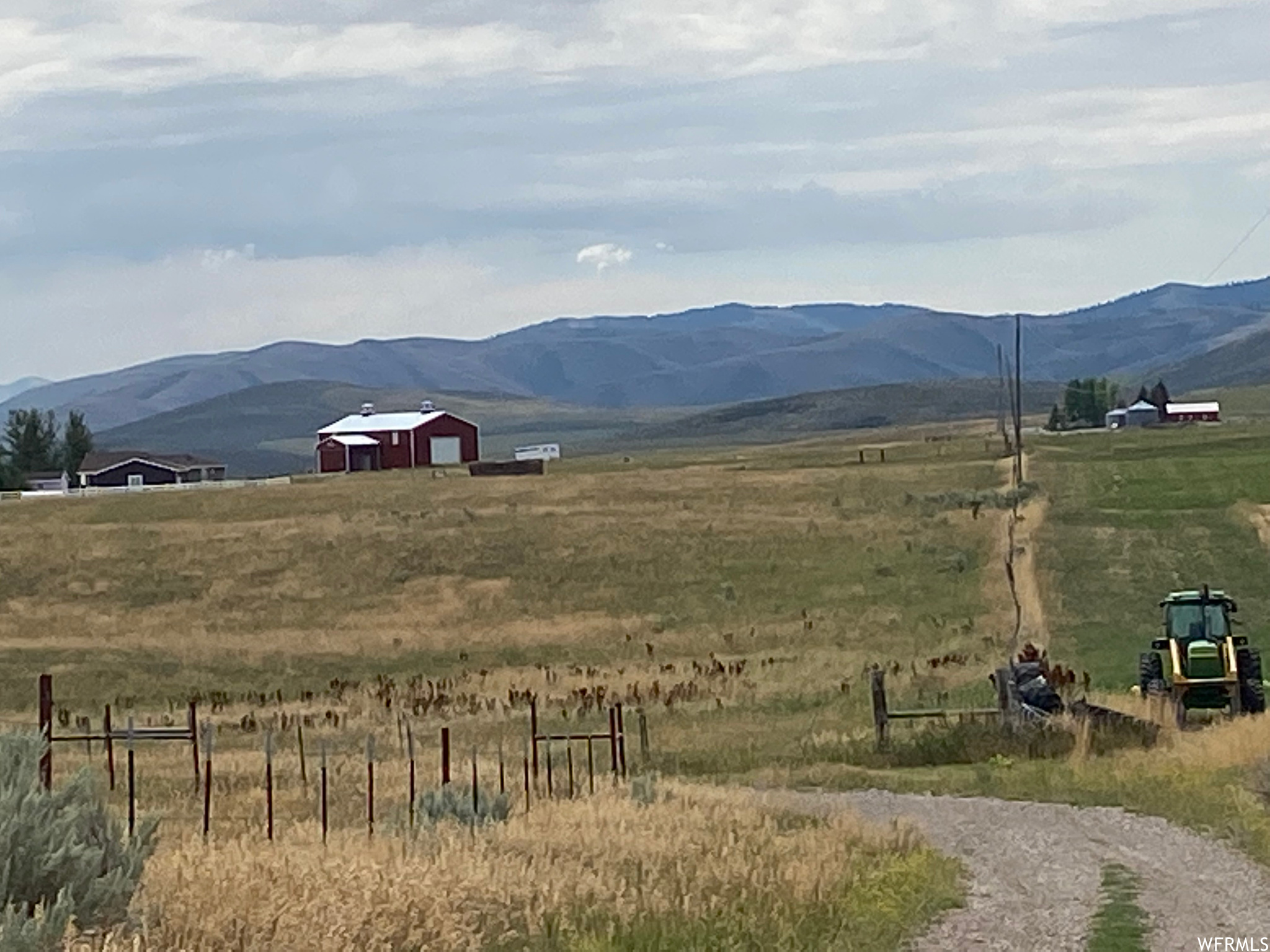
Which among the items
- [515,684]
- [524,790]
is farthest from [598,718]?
[524,790]

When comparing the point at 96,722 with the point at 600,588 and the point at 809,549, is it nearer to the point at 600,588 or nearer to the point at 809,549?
the point at 600,588

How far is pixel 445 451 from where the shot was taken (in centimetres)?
12631

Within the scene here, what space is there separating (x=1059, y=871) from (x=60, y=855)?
8.19 metres

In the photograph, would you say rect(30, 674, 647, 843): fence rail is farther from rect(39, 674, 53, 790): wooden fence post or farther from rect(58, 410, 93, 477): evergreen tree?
rect(58, 410, 93, 477): evergreen tree

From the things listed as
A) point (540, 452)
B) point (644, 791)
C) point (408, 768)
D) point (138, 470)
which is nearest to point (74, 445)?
point (138, 470)

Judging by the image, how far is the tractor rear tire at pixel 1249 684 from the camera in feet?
98.8

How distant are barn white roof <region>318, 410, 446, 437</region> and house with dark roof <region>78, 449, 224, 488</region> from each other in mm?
8013

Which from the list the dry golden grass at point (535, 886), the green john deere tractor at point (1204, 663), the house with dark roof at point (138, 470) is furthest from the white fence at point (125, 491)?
the dry golden grass at point (535, 886)

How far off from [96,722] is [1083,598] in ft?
69.5

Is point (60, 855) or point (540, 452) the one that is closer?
point (60, 855)

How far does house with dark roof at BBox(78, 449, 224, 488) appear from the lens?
126312mm

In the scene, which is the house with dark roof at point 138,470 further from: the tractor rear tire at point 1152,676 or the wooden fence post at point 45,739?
the wooden fence post at point 45,739

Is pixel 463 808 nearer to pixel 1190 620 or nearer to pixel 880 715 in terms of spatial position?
pixel 880 715

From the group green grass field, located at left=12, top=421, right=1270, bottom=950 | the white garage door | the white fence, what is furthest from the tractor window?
the white garage door
